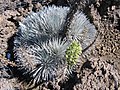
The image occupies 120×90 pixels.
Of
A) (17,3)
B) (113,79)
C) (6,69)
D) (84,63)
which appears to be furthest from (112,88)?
(17,3)

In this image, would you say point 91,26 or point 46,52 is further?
point 91,26

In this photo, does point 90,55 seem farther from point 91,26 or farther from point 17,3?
point 17,3

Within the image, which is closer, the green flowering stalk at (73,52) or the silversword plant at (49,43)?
the green flowering stalk at (73,52)

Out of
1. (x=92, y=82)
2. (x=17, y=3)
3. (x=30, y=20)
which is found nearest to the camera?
(x=92, y=82)

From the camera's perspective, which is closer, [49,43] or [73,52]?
[73,52]

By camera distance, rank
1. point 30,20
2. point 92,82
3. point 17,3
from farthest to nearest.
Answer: point 17,3
point 30,20
point 92,82

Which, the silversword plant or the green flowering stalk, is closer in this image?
the green flowering stalk

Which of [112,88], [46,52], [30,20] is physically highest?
[30,20]

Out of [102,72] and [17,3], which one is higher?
[17,3]
